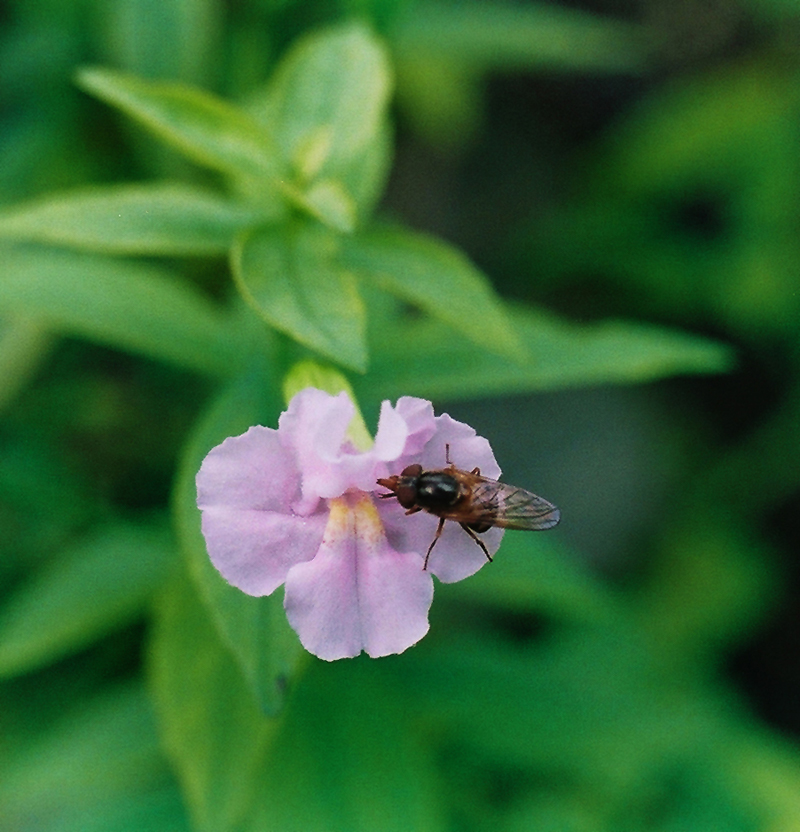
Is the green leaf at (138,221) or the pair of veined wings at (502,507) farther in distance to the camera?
the green leaf at (138,221)

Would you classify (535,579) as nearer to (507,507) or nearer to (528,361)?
(528,361)

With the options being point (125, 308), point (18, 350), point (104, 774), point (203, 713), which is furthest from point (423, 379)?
point (18, 350)

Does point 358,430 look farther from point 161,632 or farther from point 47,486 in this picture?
point 47,486

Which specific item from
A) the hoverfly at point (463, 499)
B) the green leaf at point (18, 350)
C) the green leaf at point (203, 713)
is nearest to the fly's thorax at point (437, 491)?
the hoverfly at point (463, 499)

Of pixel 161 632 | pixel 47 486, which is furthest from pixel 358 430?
pixel 47 486

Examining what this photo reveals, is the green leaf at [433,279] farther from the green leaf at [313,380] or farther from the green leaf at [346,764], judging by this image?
the green leaf at [346,764]

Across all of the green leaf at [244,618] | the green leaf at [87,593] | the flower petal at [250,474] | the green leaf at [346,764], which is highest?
the flower petal at [250,474]

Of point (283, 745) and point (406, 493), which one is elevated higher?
point (406, 493)
